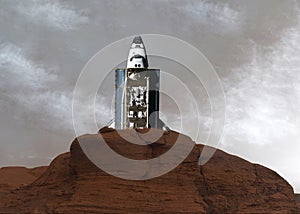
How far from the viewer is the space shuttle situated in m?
72.2

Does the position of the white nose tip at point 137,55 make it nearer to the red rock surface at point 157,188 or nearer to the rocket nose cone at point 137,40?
the rocket nose cone at point 137,40

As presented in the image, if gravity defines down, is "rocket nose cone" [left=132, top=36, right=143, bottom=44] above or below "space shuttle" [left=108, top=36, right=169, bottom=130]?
above

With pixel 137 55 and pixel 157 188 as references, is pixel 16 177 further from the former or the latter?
pixel 157 188

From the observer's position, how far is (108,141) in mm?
56812

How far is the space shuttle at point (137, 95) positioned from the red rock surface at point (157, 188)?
10.9 m

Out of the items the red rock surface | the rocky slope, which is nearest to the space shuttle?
the rocky slope

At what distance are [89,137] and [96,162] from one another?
272 cm

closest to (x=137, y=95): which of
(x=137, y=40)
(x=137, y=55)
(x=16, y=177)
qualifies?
(x=137, y=55)

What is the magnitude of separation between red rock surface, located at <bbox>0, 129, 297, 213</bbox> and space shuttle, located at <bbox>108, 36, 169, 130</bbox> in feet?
35.9

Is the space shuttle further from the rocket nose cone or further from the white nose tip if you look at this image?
the rocket nose cone

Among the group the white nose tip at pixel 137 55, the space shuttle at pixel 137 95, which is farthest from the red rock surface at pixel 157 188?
the white nose tip at pixel 137 55

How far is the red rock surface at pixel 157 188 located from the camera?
2120 inches

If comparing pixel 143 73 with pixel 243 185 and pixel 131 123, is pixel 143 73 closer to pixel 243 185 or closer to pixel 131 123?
pixel 131 123

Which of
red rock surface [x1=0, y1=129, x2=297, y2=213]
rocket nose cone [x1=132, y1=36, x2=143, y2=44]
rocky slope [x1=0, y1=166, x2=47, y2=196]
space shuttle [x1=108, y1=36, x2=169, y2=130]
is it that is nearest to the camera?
red rock surface [x1=0, y1=129, x2=297, y2=213]
